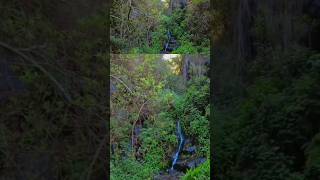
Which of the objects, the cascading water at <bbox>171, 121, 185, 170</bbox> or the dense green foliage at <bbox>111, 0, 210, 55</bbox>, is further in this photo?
the cascading water at <bbox>171, 121, 185, 170</bbox>

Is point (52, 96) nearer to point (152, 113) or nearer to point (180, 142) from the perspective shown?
point (152, 113)

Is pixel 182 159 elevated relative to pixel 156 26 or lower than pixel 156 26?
lower

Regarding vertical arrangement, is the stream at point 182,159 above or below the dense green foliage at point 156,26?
below

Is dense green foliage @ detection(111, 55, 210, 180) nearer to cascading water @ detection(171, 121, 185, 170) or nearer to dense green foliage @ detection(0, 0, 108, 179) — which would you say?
cascading water @ detection(171, 121, 185, 170)

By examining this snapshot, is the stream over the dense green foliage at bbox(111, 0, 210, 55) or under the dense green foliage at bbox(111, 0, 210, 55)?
under

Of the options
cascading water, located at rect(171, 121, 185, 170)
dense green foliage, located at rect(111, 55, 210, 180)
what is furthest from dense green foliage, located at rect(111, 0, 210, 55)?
cascading water, located at rect(171, 121, 185, 170)

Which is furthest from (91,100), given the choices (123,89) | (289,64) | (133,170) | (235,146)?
(289,64)

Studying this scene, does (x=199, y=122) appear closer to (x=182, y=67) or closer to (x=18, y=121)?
(x=182, y=67)

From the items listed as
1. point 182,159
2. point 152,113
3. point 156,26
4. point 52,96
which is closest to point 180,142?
point 182,159

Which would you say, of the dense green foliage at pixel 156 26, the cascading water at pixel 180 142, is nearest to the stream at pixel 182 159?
the cascading water at pixel 180 142

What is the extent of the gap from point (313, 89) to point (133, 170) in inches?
61.6

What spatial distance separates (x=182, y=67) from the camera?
5426 mm

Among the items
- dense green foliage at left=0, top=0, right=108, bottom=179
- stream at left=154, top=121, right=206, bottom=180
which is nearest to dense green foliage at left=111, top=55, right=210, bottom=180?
stream at left=154, top=121, right=206, bottom=180

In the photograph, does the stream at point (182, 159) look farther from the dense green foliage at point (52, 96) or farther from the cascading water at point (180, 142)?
the dense green foliage at point (52, 96)
